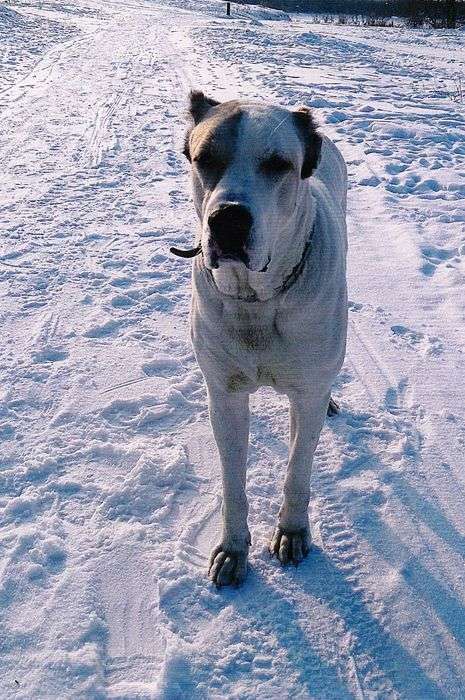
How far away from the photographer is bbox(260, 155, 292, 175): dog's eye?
78.5 inches

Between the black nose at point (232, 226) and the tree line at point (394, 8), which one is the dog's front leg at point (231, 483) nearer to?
the black nose at point (232, 226)

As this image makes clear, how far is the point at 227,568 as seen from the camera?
7.68ft

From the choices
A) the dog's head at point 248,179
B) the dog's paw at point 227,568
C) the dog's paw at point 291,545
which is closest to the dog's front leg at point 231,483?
the dog's paw at point 227,568

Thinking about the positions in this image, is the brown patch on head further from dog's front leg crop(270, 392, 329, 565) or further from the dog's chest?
dog's front leg crop(270, 392, 329, 565)

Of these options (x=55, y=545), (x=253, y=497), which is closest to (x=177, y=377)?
(x=253, y=497)

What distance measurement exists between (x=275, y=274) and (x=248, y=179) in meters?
0.36

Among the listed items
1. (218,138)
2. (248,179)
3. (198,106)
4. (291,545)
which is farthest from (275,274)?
(291,545)

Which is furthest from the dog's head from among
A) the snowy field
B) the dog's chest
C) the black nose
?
the snowy field

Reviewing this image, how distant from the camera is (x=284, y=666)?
2.05 metres

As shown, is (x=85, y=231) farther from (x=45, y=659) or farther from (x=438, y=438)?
(x=45, y=659)

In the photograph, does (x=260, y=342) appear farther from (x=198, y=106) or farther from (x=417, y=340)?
(x=417, y=340)

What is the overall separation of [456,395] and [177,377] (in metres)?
1.61

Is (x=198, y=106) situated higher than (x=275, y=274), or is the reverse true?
(x=198, y=106)

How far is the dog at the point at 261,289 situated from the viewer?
196cm
